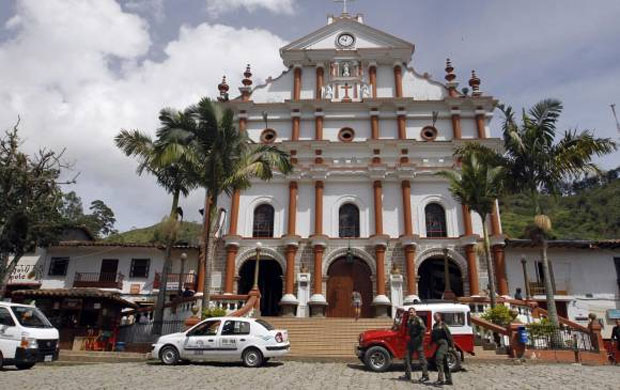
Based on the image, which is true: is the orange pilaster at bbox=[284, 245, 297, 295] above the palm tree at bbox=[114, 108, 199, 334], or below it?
below

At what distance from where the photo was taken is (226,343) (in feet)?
40.2

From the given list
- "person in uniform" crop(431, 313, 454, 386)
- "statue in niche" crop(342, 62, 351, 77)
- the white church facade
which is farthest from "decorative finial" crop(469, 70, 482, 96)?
"person in uniform" crop(431, 313, 454, 386)

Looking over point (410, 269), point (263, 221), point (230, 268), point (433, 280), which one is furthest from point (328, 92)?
point (433, 280)

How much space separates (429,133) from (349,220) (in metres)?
7.16

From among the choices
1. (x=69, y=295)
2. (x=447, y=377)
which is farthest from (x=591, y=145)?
(x=69, y=295)

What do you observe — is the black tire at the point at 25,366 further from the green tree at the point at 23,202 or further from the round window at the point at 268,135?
the round window at the point at 268,135

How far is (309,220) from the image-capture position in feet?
79.9

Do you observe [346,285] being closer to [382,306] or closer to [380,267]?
[380,267]

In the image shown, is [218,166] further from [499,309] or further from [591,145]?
[591,145]

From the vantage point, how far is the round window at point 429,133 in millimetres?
26031

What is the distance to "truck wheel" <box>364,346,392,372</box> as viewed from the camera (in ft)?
37.5

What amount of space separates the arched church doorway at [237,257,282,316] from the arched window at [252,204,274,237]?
148cm

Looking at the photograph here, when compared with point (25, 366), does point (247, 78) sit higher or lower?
higher

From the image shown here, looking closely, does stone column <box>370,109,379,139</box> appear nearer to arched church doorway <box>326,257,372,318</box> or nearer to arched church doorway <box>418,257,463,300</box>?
arched church doorway <box>326,257,372,318</box>
